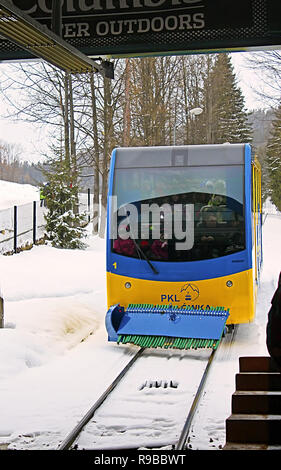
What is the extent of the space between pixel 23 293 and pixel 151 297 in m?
Result: 4.61

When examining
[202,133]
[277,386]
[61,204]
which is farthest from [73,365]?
[202,133]

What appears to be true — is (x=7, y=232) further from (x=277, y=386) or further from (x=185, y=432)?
(x=277, y=386)

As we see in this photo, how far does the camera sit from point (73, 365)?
27.1ft

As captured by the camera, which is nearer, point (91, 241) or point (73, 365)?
point (73, 365)

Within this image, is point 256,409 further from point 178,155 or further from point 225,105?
point 225,105

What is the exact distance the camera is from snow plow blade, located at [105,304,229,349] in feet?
28.4

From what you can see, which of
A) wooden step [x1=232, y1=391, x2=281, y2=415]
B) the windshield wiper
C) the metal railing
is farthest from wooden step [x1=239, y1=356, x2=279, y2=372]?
the metal railing

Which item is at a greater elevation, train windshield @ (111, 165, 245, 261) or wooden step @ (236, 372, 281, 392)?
train windshield @ (111, 165, 245, 261)

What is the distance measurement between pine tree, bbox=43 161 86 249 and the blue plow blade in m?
11.7

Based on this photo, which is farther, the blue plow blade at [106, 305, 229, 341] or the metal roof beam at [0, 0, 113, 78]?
the blue plow blade at [106, 305, 229, 341]

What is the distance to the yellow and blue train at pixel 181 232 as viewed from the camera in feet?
30.7

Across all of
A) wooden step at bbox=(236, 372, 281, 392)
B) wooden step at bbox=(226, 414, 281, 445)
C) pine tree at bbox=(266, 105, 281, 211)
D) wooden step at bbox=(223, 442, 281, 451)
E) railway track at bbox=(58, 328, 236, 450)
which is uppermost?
pine tree at bbox=(266, 105, 281, 211)

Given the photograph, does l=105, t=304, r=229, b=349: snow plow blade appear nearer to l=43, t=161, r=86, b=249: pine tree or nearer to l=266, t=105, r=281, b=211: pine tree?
l=43, t=161, r=86, b=249: pine tree

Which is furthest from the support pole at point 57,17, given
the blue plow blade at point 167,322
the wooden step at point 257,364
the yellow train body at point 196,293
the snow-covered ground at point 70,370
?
the yellow train body at point 196,293
